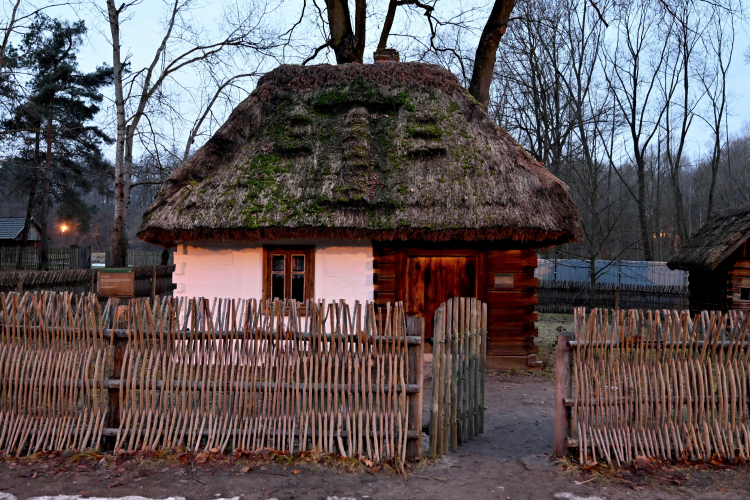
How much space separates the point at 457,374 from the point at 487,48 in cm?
1084

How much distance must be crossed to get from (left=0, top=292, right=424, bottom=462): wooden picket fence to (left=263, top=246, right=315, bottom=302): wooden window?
3.93 m

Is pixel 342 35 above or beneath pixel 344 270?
above

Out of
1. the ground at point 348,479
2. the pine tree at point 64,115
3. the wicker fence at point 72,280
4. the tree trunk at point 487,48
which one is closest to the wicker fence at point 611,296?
the tree trunk at point 487,48

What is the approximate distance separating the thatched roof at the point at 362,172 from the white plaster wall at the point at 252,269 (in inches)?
20.4

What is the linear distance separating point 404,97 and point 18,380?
774 cm

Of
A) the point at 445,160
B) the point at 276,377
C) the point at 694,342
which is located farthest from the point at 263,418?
the point at 445,160

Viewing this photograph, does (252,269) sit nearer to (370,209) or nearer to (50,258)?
(370,209)

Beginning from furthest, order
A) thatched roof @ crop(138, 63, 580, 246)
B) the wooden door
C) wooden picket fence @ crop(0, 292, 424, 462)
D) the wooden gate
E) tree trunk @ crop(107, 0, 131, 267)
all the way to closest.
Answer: tree trunk @ crop(107, 0, 131, 267) < the wooden door < thatched roof @ crop(138, 63, 580, 246) < the wooden gate < wooden picket fence @ crop(0, 292, 424, 462)

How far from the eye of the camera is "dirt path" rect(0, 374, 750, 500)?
152 inches

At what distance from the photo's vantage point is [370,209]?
26.8 feet

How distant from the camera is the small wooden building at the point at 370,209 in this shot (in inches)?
321

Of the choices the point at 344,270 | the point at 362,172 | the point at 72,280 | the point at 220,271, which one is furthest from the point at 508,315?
the point at 72,280

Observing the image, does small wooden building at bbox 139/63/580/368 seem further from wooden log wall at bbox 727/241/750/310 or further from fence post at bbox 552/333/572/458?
wooden log wall at bbox 727/241/750/310

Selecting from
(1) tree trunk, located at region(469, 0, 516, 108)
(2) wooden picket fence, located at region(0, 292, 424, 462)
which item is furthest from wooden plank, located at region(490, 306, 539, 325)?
(1) tree trunk, located at region(469, 0, 516, 108)
